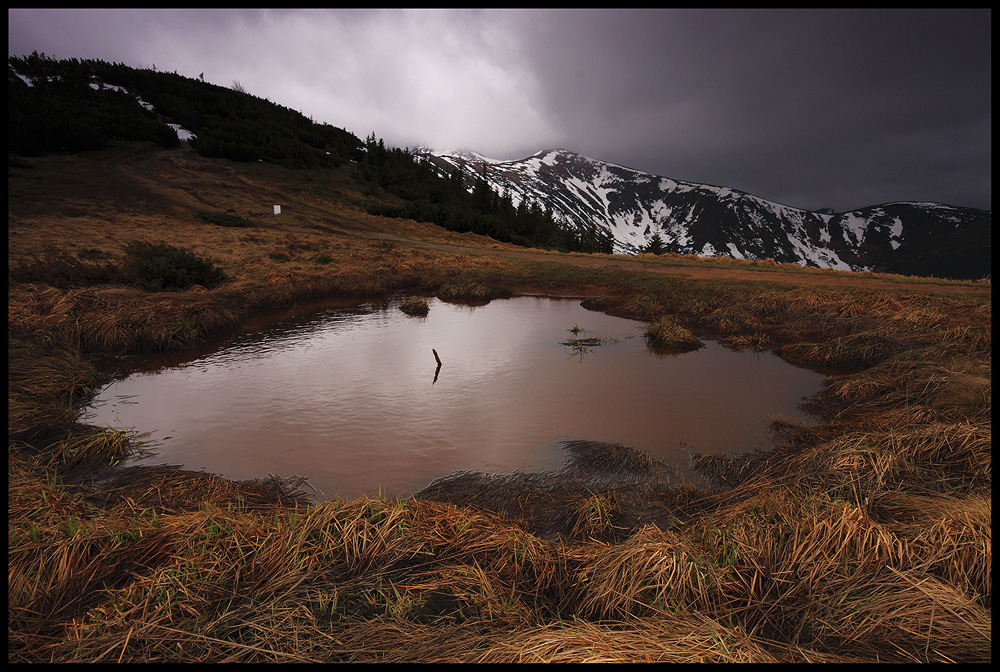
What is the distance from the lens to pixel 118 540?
391 cm

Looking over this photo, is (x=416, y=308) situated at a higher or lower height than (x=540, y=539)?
higher

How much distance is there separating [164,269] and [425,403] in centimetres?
1316

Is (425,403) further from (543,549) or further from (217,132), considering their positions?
(217,132)

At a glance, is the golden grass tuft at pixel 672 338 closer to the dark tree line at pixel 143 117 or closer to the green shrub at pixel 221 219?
the green shrub at pixel 221 219

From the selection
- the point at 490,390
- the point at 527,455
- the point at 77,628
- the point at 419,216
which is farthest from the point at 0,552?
the point at 419,216

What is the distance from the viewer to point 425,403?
8.59 meters

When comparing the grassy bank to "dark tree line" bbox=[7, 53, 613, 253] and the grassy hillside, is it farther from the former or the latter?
"dark tree line" bbox=[7, 53, 613, 253]

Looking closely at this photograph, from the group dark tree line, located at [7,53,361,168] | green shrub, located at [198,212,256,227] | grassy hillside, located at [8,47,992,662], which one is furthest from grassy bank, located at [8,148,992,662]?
dark tree line, located at [7,53,361,168]

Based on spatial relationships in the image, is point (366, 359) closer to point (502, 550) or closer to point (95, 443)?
point (95, 443)

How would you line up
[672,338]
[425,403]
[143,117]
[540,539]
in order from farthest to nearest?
1. [143,117]
2. [672,338]
3. [425,403]
4. [540,539]

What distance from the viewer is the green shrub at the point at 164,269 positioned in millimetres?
14938

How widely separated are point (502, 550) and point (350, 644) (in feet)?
5.33

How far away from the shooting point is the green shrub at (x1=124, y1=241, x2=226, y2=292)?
1494 centimetres

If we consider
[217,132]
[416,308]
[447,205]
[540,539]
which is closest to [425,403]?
[540,539]
